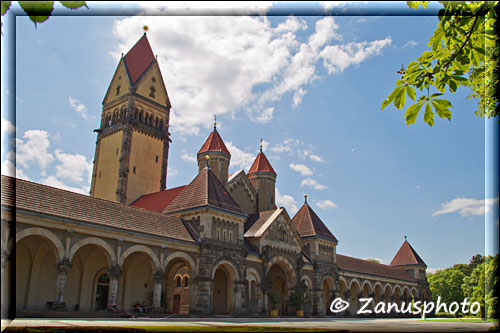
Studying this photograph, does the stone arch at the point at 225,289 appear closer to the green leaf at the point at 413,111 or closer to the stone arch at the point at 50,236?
the stone arch at the point at 50,236

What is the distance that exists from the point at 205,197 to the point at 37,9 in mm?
29058

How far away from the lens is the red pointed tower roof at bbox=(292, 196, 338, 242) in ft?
149

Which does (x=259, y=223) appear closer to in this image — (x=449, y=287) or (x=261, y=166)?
(x=261, y=166)

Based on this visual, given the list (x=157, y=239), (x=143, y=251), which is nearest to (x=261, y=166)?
(x=157, y=239)

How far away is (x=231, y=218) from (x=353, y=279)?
23080 mm

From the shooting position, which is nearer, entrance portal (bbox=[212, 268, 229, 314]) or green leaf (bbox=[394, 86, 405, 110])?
green leaf (bbox=[394, 86, 405, 110])

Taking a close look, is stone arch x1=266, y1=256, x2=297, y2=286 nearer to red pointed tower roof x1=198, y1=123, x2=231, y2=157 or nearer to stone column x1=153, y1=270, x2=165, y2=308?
stone column x1=153, y1=270, x2=165, y2=308

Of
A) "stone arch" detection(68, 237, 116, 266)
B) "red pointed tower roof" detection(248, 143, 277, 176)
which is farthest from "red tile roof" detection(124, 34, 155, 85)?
"stone arch" detection(68, 237, 116, 266)

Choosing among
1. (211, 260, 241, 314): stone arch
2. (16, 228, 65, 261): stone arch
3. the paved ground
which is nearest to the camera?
the paved ground

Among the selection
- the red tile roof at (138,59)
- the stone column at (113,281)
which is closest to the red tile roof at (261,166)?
the red tile roof at (138,59)

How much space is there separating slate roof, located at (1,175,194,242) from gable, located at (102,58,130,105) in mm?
26654

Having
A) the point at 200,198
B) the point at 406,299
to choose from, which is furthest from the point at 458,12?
the point at 406,299

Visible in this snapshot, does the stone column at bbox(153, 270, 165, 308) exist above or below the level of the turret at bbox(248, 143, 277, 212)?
below

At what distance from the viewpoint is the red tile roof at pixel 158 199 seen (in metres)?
44.3
